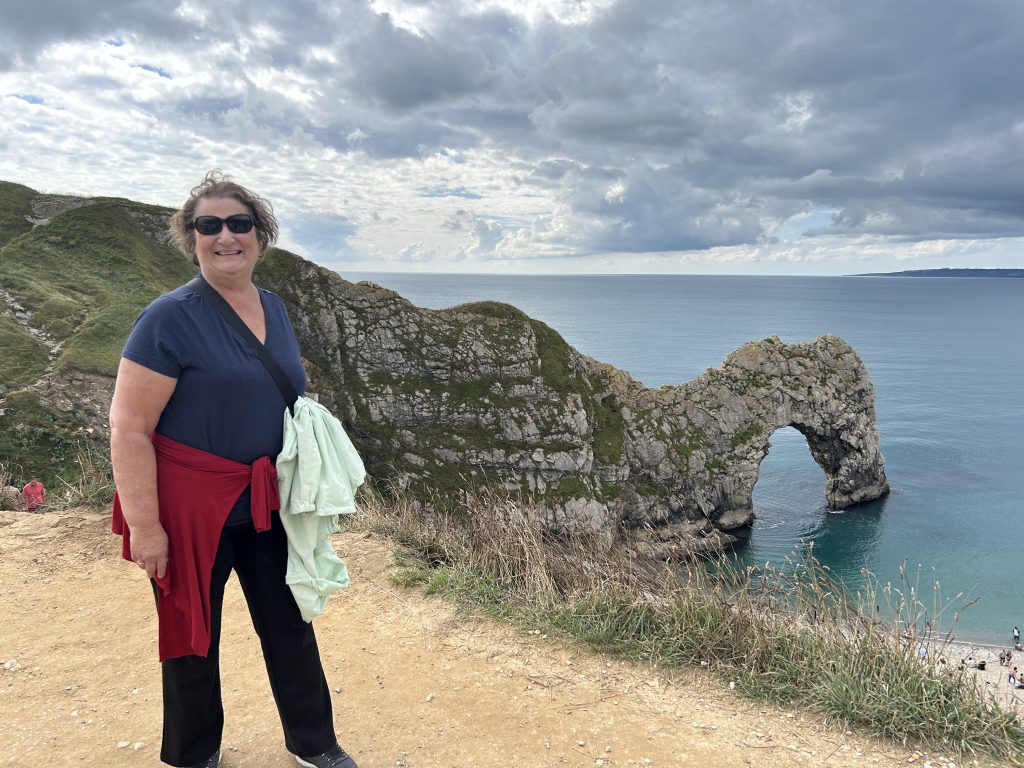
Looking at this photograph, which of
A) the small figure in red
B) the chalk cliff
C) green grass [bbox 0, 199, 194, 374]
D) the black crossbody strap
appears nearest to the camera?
the black crossbody strap

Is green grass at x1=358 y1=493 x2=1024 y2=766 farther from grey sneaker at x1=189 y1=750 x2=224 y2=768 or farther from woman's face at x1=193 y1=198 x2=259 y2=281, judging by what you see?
woman's face at x1=193 y1=198 x2=259 y2=281

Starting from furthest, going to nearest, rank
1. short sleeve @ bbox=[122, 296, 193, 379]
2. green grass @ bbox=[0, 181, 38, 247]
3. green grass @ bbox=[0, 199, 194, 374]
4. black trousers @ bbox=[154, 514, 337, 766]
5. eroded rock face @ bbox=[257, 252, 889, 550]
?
1. eroded rock face @ bbox=[257, 252, 889, 550]
2. green grass @ bbox=[0, 181, 38, 247]
3. green grass @ bbox=[0, 199, 194, 374]
4. black trousers @ bbox=[154, 514, 337, 766]
5. short sleeve @ bbox=[122, 296, 193, 379]

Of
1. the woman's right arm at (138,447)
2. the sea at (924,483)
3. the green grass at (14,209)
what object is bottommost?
the sea at (924,483)

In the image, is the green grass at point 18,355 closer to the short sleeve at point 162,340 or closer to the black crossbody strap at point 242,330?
the black crossbody strap at point 242,330

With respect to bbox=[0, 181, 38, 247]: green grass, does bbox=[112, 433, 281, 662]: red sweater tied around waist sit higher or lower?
lower

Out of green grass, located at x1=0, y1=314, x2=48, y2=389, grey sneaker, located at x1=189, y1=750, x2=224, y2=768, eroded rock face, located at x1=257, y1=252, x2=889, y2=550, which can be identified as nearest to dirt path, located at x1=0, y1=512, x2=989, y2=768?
grey sneaker, located at x1=189, y1=750, x2=224, y2=768

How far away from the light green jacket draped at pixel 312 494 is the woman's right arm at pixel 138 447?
1.90 feet

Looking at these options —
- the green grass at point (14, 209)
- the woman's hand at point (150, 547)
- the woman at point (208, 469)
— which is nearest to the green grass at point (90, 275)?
the green grass at point (14, 209)

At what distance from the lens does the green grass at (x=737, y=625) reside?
12.8ft

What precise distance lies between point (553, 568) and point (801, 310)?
667 ft

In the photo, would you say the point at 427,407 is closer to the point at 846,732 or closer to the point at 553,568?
the point at 553,568

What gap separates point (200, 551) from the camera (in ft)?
9.71

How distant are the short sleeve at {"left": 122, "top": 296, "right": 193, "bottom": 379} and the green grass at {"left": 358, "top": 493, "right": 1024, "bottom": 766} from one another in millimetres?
3695

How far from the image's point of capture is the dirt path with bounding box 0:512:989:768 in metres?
3.73
